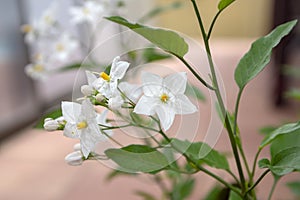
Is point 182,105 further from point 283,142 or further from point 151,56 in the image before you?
point 151,56

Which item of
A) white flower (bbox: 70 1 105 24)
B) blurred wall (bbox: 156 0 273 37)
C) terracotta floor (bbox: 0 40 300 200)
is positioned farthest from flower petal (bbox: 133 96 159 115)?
blurred wall (bbox: 156 0 273 37)

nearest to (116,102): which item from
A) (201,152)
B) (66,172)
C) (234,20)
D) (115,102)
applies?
(115,102)

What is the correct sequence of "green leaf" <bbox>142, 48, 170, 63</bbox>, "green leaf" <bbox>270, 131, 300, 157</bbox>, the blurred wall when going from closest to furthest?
1. "green leaf" <bbox>270, 131, 300, 157</bbox>
2. "green leaf" <bbox>142, 48, 170, 63</bbox>
3. the blurred wall

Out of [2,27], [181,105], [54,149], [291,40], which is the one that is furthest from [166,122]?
[291,40]

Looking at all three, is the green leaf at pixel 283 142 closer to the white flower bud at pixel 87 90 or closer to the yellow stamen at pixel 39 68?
the white flower bud at pixel 87 90

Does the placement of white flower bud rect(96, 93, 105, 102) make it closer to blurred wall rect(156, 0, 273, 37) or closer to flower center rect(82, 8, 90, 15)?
flower center rect(82, 8, 90, 15)

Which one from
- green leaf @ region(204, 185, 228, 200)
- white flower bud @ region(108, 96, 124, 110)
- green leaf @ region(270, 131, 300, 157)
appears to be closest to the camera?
white flower bud @ region(108, 96, 124, 110)

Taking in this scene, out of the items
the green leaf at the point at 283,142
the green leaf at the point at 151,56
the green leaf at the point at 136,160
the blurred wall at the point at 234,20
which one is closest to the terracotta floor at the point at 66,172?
the green leaf at the point at 151,56
